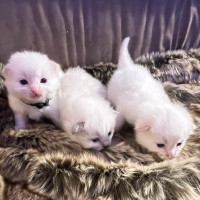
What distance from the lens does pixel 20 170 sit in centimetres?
117

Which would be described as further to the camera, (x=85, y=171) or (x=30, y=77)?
(x=30, y=77)

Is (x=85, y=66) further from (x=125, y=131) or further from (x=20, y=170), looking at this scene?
(x=20, y=170)

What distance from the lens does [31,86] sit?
1.32 metres

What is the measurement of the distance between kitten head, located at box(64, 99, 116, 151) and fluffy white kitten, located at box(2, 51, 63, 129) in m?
0.17

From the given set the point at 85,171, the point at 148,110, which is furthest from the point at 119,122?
the point at 85,171

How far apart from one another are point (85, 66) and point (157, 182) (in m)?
0.89

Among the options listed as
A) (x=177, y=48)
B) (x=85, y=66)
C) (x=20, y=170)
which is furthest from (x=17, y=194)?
(x=177, y=48)

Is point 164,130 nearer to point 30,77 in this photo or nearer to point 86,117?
point 86,117

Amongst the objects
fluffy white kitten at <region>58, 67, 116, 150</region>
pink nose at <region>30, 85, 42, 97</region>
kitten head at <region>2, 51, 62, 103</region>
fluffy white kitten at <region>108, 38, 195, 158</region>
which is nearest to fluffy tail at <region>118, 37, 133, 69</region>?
fluffy white kitten at <region>108, 38, 195, 158</region>

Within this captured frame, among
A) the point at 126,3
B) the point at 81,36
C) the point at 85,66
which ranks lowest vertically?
the point at 85,66

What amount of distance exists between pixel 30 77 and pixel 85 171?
0.44 metres

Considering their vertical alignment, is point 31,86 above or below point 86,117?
above

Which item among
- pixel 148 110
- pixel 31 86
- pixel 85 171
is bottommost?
pixel 85 171

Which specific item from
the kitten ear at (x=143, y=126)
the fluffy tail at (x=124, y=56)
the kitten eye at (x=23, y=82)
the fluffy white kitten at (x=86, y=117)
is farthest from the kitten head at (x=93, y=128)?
the fluffy tail at (x=124, y=56)
